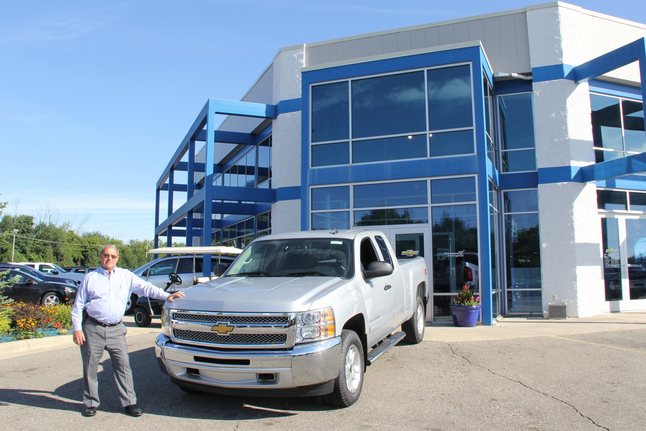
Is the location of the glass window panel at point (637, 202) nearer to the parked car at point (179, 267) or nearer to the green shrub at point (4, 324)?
the parked car at point (179, 267)

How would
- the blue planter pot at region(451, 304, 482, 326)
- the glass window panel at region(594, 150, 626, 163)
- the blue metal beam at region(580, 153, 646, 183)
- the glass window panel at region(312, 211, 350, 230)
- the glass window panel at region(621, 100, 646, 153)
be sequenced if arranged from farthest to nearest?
the glass window panel at region(621, 100, 646, 153) → the glass window panel at region(594, 150, 626, 163) → the glass window panel at region(312, 211, 350, 230) → the blue metal beam at region(580, 153, 646, 183) → the blue planter pot at region(451, 304, 482, 326)

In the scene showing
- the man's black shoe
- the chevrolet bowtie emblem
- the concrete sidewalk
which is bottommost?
the concrete sidewalk

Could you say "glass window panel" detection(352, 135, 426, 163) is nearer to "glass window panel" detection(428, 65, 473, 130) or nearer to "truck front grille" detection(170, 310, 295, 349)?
"glass window panel" detection(428, 65, 473, 130)

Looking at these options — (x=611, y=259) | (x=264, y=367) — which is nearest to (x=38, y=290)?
(x=264, y=367)

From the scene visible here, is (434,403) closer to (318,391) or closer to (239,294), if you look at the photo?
(318,391)

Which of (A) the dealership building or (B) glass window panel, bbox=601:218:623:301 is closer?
(A) the dealership building

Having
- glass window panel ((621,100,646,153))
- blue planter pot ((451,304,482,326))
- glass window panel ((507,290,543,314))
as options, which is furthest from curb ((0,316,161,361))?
glass window panel ((621,100,646,153))

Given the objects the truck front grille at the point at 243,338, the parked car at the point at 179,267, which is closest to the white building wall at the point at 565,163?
the parked car at the point at 179,267

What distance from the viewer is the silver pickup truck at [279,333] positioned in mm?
4328

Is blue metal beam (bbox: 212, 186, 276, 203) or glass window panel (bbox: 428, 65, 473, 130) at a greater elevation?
glass window panel (bbox: 428, 65, 473, 130)

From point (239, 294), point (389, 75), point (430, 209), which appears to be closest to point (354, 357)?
point (239, 294)

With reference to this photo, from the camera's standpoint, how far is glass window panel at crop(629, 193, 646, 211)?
1383 cm

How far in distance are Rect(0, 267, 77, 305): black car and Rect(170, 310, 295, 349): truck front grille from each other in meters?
12.3

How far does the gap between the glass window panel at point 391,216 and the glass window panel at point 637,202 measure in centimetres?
688
